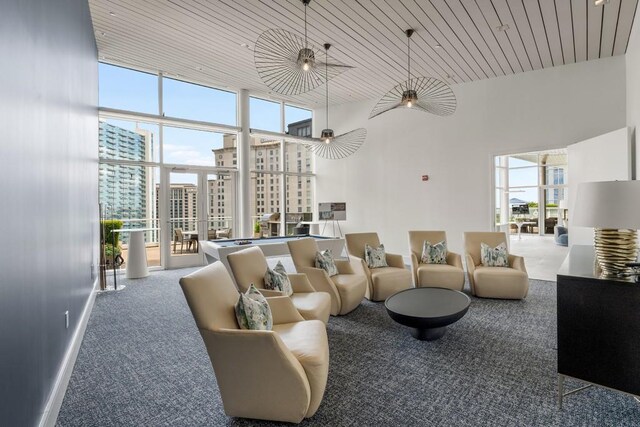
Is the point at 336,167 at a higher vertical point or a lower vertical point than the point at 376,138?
lower

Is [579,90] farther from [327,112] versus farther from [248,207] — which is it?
[248,207]

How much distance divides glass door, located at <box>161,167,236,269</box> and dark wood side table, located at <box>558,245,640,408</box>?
6.61 meters

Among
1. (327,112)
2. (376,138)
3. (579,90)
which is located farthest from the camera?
(327,112)

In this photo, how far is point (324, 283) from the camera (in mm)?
4004

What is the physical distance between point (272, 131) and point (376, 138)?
265 cm

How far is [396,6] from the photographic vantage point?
427 cm

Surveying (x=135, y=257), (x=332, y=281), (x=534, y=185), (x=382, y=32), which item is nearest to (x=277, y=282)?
(x=332, y=281)

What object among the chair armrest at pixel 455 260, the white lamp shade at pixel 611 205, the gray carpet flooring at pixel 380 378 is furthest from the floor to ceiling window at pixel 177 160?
the white lamp shade at pixel 611 205

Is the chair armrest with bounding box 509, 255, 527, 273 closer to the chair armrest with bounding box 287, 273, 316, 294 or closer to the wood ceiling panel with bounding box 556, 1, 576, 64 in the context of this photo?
the chair armrest with bounding box 287, 273, 316, 294

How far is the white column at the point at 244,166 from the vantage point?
7840 millimetres

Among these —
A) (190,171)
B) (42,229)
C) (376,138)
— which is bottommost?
(42,229)

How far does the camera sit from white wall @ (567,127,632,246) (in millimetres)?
4621

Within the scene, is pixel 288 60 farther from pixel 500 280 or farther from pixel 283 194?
pixel 283 194

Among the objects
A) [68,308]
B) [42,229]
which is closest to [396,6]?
[42,229]
